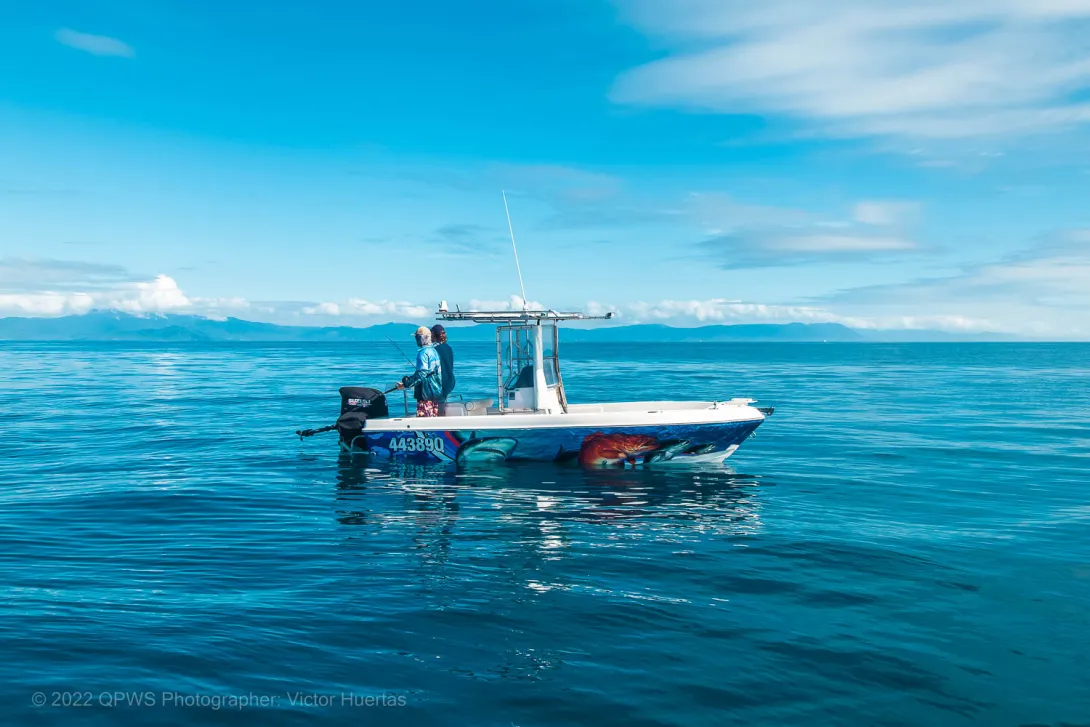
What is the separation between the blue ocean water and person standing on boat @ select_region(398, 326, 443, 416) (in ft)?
4.95

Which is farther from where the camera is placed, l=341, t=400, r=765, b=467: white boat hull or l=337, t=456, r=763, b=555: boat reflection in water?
l=341, t=400, r=765, b=467: white boat hull

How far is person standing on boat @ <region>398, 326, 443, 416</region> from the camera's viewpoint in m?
15.9

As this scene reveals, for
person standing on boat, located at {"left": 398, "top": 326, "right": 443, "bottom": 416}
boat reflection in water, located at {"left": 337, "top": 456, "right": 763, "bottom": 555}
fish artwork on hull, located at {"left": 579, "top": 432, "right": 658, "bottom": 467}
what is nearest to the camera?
boat reflection in water, located at {"left": 337, "top": 456, "right": 763, "bottom": 555}

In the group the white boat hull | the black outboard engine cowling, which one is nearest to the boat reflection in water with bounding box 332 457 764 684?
the white boat hull

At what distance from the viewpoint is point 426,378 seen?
16125 mm

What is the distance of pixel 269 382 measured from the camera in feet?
165

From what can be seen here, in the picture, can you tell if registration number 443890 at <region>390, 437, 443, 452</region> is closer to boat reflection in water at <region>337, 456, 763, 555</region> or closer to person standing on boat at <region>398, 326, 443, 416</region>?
boat reflection in water at <region>337, 456, 763, 555</region>

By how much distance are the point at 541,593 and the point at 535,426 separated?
23.1 ft

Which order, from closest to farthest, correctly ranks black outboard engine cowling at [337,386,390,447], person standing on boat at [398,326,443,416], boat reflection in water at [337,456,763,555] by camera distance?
boat reflection in water at [337,456,763,555]
person standing on boat at [398,326,443,416]
black outboard engine cowling at [337,386,390,447]

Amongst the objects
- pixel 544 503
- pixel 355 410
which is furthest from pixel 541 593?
pixel 355 410

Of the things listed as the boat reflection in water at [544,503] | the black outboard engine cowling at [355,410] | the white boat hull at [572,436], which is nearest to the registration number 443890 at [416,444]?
the white boat hull at [572,436]

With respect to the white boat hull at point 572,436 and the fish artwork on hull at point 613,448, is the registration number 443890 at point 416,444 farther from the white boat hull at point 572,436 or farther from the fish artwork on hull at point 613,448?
the fish artwork on hull at point 613,448

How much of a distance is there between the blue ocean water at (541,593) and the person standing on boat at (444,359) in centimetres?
161

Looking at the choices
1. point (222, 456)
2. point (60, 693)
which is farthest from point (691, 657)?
point (222, 456)
